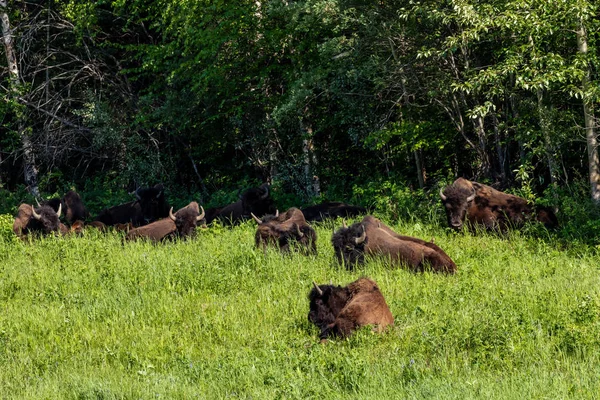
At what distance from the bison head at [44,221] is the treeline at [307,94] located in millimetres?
5504

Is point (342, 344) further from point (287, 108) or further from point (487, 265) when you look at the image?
point (287, 108)

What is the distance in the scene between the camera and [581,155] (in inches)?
693

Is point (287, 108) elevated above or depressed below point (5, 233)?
above

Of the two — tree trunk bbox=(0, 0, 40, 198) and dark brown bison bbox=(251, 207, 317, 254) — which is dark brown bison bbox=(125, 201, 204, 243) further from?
tree trunk bbox=(0, 0, 40, 198)

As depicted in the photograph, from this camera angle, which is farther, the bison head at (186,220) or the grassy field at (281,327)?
the bison head at (186,220)

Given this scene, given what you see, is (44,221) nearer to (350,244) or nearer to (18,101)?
(350,244)

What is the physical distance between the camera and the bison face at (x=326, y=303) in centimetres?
1009

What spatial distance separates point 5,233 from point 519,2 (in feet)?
39.2

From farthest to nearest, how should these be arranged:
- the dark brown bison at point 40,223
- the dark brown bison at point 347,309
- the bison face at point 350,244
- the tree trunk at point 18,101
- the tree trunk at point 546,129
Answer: the tree trunk at point 18,101
the dark brown bison at point 40,223
the tree trunk at point 546,129
the bison face at point 350,244
the dark brown bison at point 347,309

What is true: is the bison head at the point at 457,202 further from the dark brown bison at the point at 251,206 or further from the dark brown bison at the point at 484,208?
the dark brown bison at the point at 251,206

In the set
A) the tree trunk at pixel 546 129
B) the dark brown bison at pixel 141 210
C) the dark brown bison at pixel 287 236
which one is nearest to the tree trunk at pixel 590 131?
the tree trunk at pixel 546 129

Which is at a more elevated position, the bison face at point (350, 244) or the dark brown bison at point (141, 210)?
the bison face at point (350, 244)

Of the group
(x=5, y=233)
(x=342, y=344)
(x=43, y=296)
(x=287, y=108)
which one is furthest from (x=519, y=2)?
(x=5, y=233)

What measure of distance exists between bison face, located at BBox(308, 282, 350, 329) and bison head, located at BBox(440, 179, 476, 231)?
266 inches
